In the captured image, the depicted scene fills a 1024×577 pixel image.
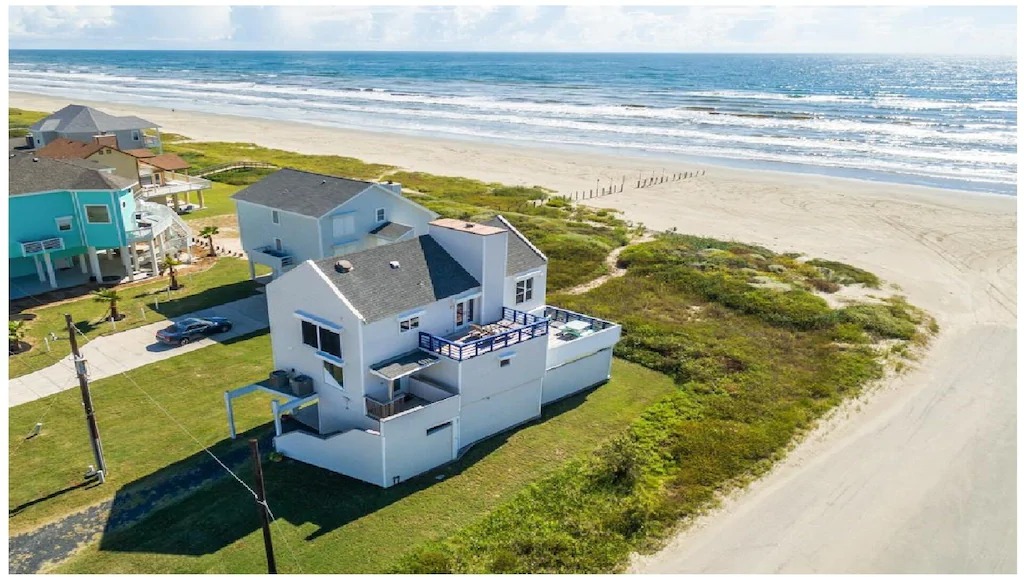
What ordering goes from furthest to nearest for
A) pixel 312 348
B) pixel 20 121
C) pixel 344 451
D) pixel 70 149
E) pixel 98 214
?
pixel 20 121
pixel 70 149
pixel 98 214
pixel 312 348
pixel 344 451

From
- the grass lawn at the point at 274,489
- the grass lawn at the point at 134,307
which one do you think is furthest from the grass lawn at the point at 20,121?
the grass lawn at the point at 274,489

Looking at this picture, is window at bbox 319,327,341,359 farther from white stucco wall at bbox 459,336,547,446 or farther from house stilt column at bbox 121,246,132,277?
house stilt column at bbox 121,246,132,277

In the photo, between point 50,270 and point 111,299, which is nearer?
point 111,299

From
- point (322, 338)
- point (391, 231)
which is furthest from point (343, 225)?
point (322, 338)

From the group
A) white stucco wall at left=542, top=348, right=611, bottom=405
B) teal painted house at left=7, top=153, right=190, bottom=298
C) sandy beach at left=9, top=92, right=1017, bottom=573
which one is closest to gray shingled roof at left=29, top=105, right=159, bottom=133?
teal painted house at left=7, top=153, right=190, bottom=298

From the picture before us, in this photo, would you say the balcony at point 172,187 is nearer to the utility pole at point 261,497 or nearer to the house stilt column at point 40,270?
the house stilt column at point 40,270

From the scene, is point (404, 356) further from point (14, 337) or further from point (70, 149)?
point (70, 149)
